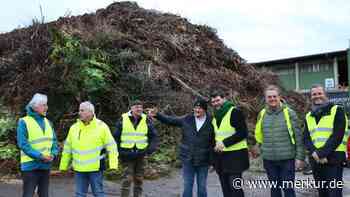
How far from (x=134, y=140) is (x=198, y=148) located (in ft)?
3.79

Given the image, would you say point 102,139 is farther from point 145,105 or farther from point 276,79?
point 276,79

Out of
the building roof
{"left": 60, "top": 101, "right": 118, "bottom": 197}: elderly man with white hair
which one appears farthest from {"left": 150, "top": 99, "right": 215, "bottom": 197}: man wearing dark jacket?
the building roof

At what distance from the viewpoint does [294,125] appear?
5.93 meters

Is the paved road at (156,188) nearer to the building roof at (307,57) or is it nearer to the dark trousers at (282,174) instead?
the dark trousers at (282,174)

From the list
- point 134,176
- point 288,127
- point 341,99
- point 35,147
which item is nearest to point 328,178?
point 288,127

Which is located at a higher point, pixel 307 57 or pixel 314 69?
pixel 307 57

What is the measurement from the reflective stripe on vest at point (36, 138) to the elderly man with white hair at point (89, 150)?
0.28m

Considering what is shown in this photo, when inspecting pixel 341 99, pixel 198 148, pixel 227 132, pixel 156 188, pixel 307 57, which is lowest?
pixel 156 188

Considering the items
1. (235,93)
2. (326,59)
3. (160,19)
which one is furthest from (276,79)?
(326,59)

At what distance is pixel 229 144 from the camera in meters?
5.96

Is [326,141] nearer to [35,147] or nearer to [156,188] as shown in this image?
[35,147]

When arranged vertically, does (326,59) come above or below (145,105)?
above

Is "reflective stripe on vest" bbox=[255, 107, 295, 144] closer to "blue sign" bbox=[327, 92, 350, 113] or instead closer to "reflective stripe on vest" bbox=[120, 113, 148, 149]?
"reflective stripe on vest" bbox=[120, 113, 148, 149]

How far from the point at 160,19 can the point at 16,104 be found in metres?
6.38
